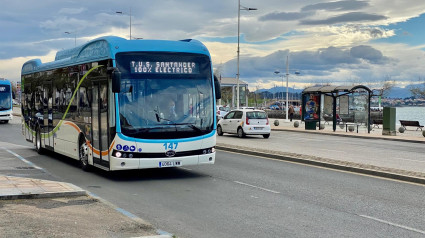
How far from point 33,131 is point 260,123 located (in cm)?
1299

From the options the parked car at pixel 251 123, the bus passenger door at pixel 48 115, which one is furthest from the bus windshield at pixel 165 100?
the parked car at pixel 251 123

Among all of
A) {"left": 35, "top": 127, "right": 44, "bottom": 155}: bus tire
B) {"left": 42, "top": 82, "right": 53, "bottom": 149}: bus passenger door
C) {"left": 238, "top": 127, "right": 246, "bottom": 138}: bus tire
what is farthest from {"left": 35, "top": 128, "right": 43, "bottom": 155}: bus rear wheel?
{"left": 238, "top": 127, "right": 246, "bottom": 138}: bus tire

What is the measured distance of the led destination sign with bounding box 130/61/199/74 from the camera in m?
12.2

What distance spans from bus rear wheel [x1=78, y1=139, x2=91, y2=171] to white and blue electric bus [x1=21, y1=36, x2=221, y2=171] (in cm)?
3

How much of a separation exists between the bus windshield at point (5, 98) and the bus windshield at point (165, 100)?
3465 centimetres

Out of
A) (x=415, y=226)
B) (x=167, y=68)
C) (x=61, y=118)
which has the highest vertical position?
(x=167, y=68)

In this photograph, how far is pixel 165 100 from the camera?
1223 centimetres

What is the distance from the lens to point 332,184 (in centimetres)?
1187

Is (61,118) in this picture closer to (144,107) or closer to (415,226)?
(144,107)

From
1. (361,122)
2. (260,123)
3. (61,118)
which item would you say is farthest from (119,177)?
(361,122)

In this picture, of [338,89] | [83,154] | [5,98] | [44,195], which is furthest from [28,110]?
[5,98]

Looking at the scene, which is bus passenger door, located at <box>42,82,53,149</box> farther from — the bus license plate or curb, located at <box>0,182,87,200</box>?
curb, located at <box>0,182,87,200</box>

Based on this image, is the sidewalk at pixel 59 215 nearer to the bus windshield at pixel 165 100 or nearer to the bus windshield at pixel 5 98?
the bus windshield at pixel 165 100

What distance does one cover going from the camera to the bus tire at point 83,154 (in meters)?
13.7
